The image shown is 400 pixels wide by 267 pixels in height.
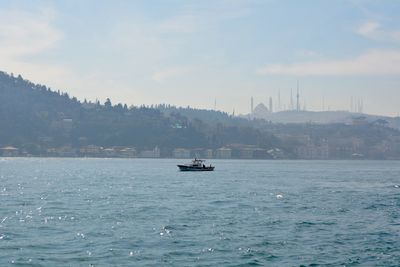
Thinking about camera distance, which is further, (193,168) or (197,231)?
(193,168)

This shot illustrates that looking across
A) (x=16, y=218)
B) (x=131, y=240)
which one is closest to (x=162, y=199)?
(x=16, y=218)

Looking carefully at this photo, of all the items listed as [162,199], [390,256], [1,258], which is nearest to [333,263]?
[390,256]

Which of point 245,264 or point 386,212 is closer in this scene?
point 245,264

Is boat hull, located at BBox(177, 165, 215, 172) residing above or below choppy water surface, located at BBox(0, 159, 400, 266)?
above

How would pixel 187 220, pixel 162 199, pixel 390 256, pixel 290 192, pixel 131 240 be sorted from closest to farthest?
pixel 390 256 < pixel 131 240 < pixel 187 220 < pixel 162 199 < pixel 290 192

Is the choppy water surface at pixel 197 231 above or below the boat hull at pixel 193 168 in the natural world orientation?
below

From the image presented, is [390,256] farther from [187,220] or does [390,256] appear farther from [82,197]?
[82,197]

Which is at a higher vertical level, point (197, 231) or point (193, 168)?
point (193, 168)

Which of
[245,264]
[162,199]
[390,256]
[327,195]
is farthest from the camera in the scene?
[327,195]

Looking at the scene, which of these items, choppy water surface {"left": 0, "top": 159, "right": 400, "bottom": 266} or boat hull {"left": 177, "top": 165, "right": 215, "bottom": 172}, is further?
boat hull {"left": 177, "top": 165, "right": 215, "bottom": 172}

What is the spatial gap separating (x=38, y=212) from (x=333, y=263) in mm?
30758

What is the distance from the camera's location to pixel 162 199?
2872 inches

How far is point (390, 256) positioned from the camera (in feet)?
127

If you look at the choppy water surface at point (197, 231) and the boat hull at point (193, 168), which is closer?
the choppy water surface at point (197, 231)
